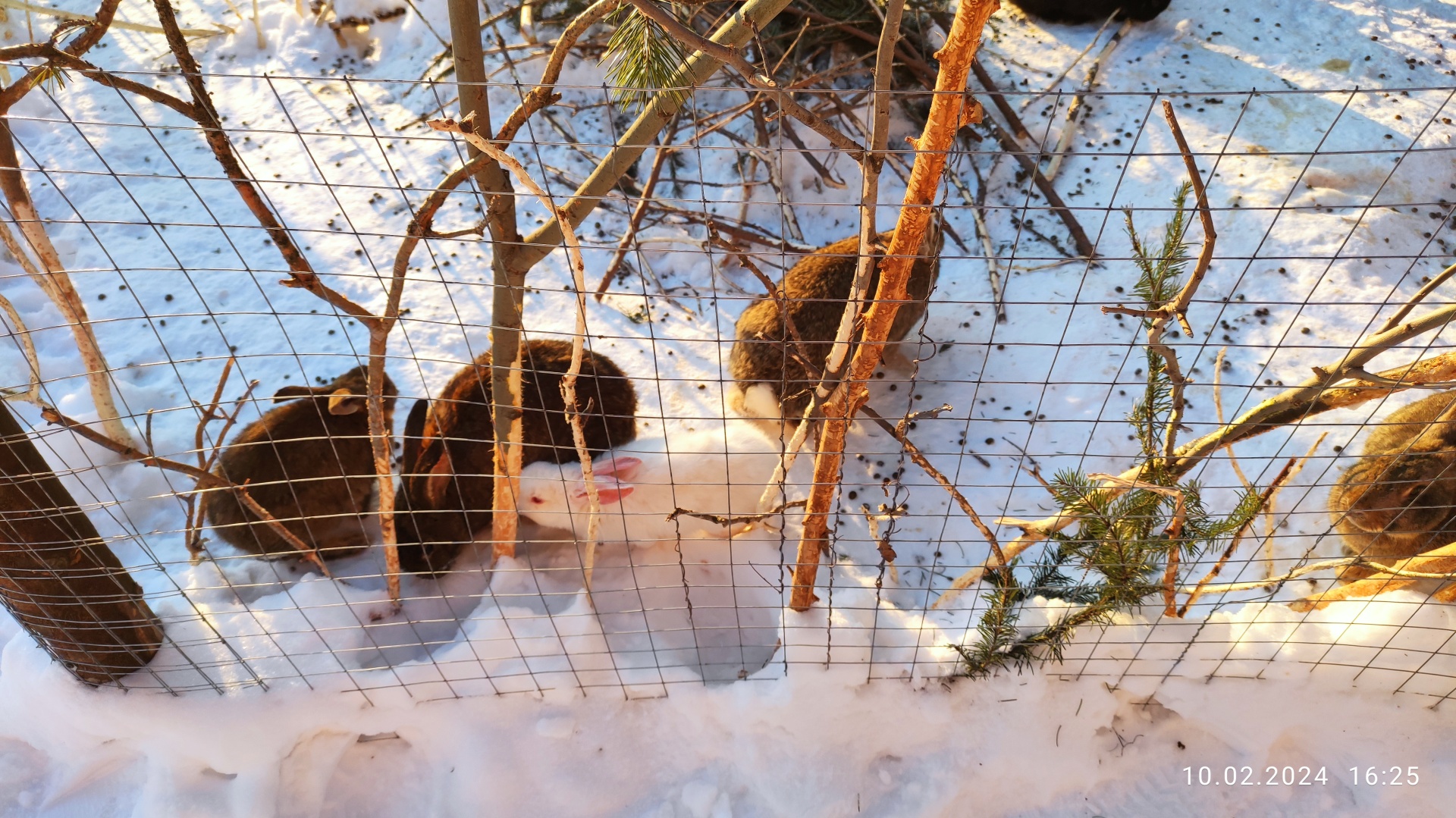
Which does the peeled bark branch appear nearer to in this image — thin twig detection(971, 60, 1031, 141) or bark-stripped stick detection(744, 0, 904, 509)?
bark-stripped stick detection(744, 0, 904, 509)

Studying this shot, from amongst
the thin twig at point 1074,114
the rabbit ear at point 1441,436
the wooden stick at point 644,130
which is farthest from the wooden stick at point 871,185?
the thin twig at point 1074,114

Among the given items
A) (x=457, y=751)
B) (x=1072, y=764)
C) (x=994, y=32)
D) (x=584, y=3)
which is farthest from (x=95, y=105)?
(x=1072, y=764)

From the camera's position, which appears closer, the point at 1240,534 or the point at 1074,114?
the point at 1240,534

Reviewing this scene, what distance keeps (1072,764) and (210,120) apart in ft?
9.43

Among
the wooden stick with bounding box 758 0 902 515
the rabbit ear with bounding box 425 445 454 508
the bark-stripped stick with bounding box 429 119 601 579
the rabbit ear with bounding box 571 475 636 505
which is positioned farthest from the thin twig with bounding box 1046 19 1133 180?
the rabbit ear with bounding box 425 445 454 508

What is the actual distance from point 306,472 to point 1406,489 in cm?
367

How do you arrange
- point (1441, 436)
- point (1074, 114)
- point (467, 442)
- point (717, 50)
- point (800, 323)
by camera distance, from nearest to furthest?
point (717, 50) → point (1441, 436) → point (467, 442) → point (800, 323) → point (1074, 114)

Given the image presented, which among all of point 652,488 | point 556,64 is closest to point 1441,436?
point 652,488

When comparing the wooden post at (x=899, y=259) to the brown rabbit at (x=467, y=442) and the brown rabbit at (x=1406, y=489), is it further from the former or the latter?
the brown rabbit at (x=1406, y=489)

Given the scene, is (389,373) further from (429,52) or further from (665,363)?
(429,52)

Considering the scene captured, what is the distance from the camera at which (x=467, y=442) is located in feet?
10.5

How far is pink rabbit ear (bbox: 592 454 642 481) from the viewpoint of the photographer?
10.9ft

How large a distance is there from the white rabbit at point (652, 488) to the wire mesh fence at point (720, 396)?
2 cm

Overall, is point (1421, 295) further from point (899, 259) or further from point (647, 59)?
point (647, 59)
